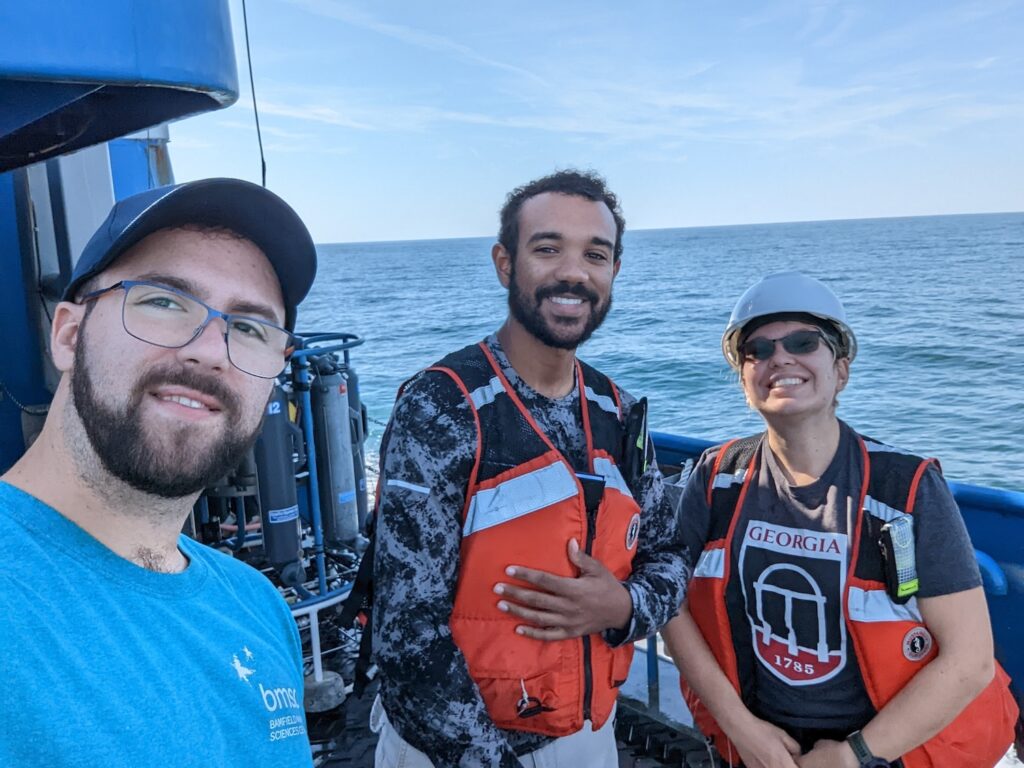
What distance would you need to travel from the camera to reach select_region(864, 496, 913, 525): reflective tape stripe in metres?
2.18

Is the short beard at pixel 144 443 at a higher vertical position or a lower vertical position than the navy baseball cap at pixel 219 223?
lower

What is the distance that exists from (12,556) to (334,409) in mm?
3541

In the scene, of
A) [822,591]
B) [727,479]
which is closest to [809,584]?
[822,591]

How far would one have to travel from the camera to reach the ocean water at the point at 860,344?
16984 mm

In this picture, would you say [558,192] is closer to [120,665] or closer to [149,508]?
[149,508]

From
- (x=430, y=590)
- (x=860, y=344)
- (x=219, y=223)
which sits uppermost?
(x=219, y=223)

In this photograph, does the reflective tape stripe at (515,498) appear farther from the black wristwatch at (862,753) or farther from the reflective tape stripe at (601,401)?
the black wristwatch at (862,753)

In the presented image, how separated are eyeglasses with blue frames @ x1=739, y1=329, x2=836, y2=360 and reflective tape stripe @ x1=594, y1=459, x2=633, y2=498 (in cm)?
65

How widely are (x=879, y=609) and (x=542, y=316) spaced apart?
1313 mm

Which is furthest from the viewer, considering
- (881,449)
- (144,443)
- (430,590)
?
(881,449)

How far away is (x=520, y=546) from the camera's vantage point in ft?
6.51

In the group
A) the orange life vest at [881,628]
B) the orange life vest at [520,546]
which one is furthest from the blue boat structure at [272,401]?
the orange life vest at [881,628]

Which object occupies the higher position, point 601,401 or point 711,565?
point 601,401

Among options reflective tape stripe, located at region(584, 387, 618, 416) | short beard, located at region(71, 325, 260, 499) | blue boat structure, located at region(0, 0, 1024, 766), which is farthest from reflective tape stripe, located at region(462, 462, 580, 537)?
short beard, located at region(71, 325, 260, 499)
